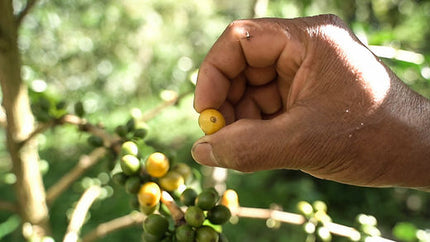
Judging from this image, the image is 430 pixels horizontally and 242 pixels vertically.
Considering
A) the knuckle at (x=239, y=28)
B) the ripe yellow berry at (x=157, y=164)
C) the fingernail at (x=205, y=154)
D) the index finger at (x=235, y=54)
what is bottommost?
the ripe yellow berry at (x=157, y=164)

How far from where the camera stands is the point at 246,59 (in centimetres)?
175

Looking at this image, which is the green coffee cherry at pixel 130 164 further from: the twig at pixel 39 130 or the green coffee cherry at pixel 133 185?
the twig at pixel 39 130

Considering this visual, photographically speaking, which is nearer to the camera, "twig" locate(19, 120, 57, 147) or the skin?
the skin

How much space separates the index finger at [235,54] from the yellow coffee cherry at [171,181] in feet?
1.00

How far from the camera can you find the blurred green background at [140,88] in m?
4.66

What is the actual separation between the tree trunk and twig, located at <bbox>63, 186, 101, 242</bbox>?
0.89 feet

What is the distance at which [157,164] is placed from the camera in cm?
152

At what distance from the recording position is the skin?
4.41 feet

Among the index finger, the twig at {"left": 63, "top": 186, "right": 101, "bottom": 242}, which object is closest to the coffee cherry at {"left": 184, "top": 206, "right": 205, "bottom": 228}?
the index finger

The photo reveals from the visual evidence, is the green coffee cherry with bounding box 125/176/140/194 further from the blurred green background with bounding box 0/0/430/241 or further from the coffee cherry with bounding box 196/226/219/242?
the blurred green background with bounding box 0/0/430/241

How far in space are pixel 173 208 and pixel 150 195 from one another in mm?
94

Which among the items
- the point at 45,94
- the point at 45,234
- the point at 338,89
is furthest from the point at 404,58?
the point at 45,234

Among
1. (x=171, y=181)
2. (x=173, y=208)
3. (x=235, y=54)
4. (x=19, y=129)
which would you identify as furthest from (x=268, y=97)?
(x=19, y=129)

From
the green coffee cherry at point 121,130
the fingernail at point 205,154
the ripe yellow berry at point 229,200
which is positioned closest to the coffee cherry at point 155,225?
the fingernail at point 205,154
